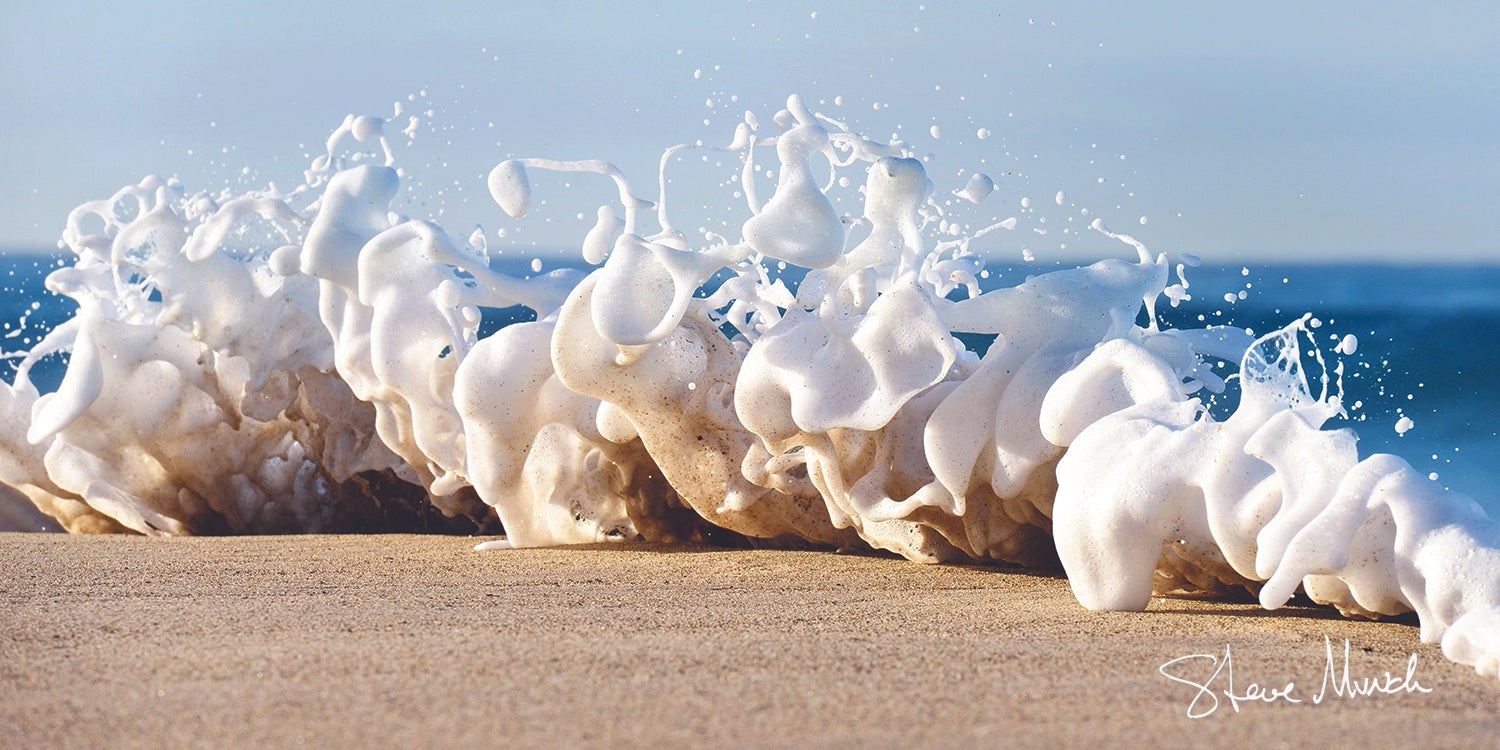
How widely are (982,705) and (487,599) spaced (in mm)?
954

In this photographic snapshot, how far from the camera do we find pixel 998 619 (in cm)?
216

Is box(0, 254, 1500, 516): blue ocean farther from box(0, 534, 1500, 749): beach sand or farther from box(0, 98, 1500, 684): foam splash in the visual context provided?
box(0, 534, 1500, 749): beach sand

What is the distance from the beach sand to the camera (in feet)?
4.93

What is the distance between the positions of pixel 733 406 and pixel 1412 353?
786cm

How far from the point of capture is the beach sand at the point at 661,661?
4.93ft

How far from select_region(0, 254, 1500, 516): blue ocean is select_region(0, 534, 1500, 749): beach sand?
887 millimetres

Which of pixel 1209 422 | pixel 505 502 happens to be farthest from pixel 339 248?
pixel 1209 422
